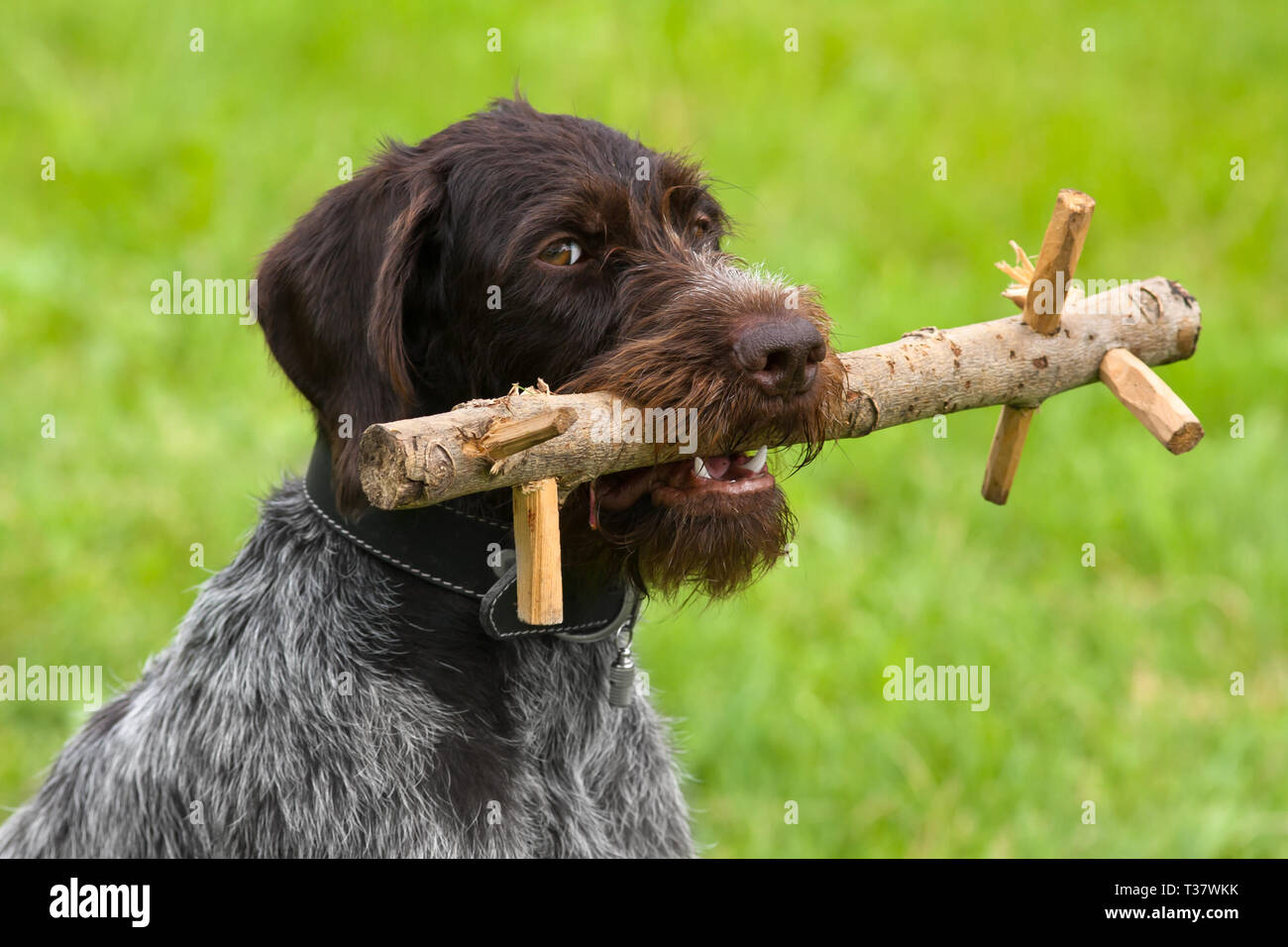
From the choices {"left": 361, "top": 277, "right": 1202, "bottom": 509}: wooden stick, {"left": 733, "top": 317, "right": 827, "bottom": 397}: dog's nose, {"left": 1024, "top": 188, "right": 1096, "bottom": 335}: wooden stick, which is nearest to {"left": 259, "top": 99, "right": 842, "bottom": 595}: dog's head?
{"left": 733, "top": 317, "right": 827, "bottom": 397}: dog's nose

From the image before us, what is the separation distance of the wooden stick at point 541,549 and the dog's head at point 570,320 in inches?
11.7

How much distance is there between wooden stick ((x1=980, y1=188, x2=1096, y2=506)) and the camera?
11.0ft

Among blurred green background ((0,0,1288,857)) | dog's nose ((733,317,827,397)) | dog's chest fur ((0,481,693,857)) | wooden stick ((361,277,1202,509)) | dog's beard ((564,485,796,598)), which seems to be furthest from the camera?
blurred green background ((0,0,1288,857))

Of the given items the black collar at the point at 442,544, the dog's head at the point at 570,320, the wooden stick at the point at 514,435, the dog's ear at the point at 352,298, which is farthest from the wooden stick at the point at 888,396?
the dog's ear at the point at 352,298

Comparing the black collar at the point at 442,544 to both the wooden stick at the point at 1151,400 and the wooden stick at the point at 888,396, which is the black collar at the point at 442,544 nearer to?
the wooden stick at the point at 888,396

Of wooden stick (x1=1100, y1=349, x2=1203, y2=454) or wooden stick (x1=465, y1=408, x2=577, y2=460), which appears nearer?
wooden stick (x1=465, y1=408, x2=577, y2=460)

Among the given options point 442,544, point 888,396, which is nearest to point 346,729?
point 442,544

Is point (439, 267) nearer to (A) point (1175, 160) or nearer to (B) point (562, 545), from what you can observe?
(B) point (562, 545)

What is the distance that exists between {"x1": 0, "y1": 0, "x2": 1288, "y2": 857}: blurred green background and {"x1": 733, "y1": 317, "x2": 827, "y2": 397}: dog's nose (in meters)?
1.21

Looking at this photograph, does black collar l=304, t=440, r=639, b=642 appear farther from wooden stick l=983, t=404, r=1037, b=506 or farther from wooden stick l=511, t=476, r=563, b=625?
wooden stick l=983, t=404, r=1037, b=506

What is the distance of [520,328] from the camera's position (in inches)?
136

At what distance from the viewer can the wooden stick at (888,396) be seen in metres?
2.75

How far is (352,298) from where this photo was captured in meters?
3.40

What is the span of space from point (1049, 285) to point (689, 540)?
3.44 ft
